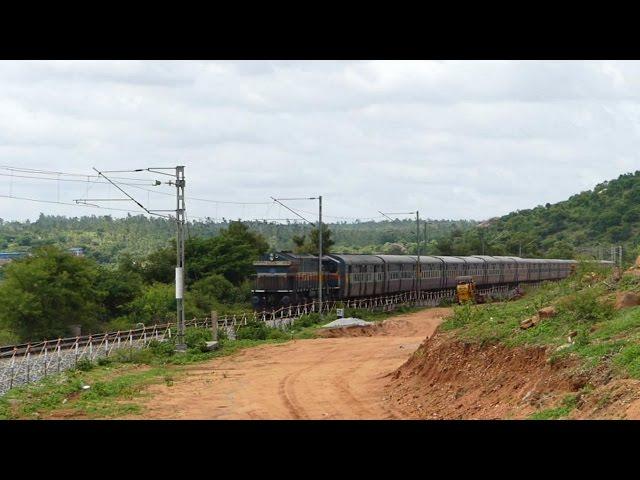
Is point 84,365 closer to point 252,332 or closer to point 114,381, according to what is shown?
point 114,381

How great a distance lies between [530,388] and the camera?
14711 millimetres

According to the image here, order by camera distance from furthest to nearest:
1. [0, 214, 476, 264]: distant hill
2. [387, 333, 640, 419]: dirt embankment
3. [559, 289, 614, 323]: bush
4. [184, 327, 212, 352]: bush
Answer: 1. [0, 214, 476, 264]: distant hill
2. [184, 327, 212, 352]: bush
3. [559, 289, 614, 323]: bush
4. [387, 333, 640, 419]: dirt embankment

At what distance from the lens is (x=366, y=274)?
51719 millimetres

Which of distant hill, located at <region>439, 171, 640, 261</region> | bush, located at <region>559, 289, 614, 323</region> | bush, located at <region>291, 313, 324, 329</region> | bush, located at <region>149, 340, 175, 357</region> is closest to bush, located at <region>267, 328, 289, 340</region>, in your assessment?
bush, located at <region>291, 313, 324, 329</region>

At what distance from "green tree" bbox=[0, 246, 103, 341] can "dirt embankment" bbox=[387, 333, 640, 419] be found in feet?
58.9

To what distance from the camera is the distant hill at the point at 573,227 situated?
314 feet

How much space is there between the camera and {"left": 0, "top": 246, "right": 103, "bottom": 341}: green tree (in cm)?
3472

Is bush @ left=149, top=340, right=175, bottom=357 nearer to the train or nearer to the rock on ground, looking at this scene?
the train

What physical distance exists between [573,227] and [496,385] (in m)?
99.7

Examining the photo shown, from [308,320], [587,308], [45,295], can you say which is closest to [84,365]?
A: [45,295]

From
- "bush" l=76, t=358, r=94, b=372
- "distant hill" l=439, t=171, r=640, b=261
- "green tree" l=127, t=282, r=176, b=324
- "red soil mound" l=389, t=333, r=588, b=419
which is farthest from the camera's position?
"distant hill" l=439, t=171, r=640, b=261

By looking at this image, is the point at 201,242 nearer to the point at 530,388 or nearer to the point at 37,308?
the point at 37,308
